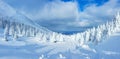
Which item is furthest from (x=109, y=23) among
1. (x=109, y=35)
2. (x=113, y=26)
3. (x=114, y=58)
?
(x=114, y=58)

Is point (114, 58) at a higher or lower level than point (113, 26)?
lower

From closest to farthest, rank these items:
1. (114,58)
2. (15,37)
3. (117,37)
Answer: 1. (114,58)
2. (15,37)
3. (117,37)

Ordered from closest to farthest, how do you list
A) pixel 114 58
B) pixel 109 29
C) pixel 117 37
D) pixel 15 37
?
pixel 114 58
pixel 15 37
pixel 117 37
pixel 109 29

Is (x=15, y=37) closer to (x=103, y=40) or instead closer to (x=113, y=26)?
(x=103, y=40)

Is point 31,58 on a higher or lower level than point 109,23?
lower

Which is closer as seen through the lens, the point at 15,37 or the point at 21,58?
the point at 21,58

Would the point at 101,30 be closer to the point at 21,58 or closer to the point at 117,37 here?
the point at 117,37

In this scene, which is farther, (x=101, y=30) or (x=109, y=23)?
(x=109, y=23)

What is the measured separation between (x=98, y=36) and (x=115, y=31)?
38.9 metres

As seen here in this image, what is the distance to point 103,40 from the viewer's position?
16638 cm

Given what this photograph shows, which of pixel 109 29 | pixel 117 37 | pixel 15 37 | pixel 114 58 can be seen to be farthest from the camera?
pixel 109 29

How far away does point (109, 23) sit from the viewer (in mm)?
198000

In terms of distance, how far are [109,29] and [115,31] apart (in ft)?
43.9

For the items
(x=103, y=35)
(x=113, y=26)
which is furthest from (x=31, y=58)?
(x=113, y=26)
